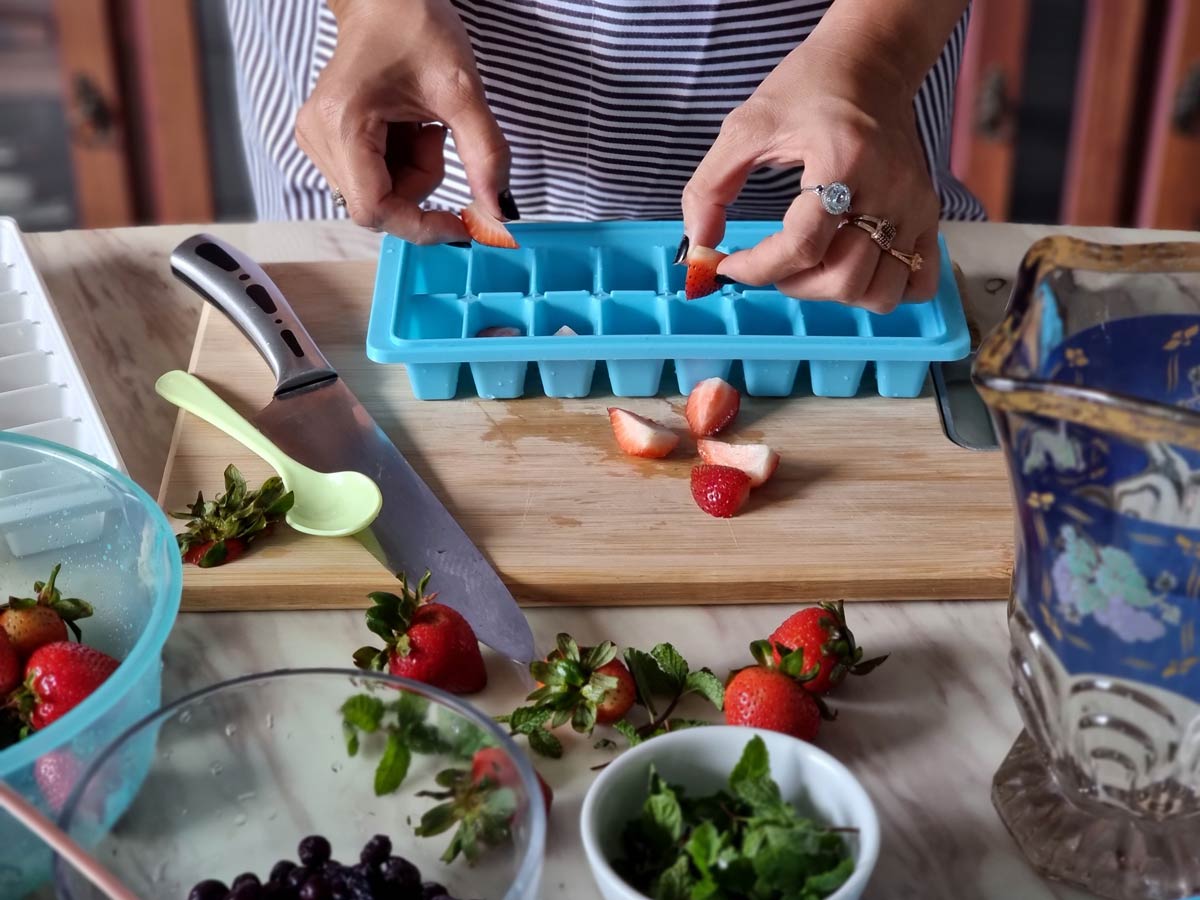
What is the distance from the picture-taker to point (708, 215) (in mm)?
1176

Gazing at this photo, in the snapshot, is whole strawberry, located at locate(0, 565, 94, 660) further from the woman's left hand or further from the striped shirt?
the striped shirt

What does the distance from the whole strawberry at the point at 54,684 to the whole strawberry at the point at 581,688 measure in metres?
0.27

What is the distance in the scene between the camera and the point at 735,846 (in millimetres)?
714

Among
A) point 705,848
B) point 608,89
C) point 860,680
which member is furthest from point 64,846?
point 608,89

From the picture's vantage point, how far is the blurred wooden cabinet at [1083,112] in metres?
2.44

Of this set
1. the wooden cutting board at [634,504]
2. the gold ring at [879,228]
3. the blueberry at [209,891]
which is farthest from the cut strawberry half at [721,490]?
the blueberry at [209,891]

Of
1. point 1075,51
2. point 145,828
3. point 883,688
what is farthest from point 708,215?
point 1075,51

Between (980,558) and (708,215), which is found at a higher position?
(708,215)

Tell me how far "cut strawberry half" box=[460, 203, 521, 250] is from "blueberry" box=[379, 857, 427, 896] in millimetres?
689

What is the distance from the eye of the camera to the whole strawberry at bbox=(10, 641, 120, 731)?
0.80m

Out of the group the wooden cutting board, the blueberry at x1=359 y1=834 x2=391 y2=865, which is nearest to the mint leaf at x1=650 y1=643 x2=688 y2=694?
the wooden cutting board

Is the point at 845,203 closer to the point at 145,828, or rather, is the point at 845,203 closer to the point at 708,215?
the point at 708,215

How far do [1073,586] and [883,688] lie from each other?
0.84 ft

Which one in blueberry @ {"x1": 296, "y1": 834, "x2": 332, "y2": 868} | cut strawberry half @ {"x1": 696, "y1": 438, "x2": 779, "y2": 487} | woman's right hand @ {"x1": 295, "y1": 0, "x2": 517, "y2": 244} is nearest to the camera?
blueberry @ {"x1": 296, "y1": 834, "x2": 332, "y2": 868}
